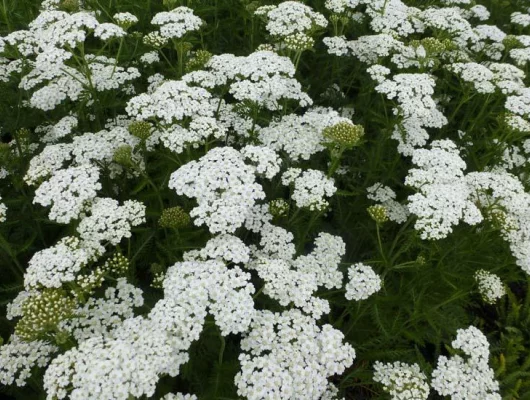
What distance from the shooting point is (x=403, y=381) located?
391 centimetres

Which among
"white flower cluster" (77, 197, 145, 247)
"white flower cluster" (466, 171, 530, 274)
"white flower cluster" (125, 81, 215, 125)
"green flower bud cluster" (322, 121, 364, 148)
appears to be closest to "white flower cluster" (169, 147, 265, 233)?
"white flower cluster" (77, 197, 145, 247)

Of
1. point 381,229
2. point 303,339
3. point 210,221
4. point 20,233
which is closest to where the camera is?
point 303,339

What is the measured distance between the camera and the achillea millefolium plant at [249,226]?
3400 mm

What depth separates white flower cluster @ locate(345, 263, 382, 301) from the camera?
13.4 feet

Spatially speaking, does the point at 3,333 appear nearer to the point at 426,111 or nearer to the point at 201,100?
the point at 201,100

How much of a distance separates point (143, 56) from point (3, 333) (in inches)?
148

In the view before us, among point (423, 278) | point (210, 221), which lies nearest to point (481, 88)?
point (423, 278)

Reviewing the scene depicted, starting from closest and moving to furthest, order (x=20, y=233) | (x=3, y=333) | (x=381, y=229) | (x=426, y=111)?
1. (x=3, y=333)
2. (x=20, y=233)
3. (x=426, y=111)
4. (x=381, y=229)

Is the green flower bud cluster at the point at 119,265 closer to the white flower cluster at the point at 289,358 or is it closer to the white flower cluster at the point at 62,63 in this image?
the white flower cluster at the point at 289,358

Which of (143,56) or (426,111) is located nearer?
(426,111)

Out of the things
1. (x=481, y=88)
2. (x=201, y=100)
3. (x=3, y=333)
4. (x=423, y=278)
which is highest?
(x=481, y=88)

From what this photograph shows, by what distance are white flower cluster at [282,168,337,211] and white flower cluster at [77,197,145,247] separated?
150 cm

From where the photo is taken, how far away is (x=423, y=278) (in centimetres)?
480

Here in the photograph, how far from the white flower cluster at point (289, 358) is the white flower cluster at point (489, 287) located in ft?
6.96
